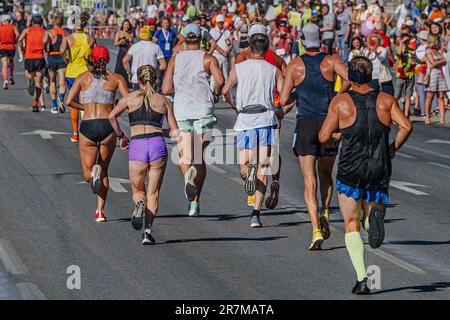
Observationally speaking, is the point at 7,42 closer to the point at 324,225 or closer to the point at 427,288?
the point at 324,225

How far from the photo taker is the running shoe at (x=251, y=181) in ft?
47.9

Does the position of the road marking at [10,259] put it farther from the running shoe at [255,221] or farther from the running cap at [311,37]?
the running cap at [311,37]

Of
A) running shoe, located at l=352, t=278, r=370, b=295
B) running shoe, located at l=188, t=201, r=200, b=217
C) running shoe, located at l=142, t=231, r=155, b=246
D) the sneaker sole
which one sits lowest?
running shoe, located at l=188, t=201, r=200, b=217

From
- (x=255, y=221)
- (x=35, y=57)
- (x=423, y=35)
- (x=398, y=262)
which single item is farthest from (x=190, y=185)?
(x=423, y=35)

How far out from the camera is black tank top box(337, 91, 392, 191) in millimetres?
11250

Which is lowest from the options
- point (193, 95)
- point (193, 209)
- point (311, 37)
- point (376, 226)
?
point (193, 209)

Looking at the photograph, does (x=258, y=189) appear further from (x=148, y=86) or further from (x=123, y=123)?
(x=123, y=123)

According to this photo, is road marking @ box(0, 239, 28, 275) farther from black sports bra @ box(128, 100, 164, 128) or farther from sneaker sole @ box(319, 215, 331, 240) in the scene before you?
sneaker sole @ box(319, 215, 331, 240)

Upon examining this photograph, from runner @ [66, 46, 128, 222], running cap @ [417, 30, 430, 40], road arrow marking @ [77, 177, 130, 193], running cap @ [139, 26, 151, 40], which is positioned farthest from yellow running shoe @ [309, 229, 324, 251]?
running cap @ [417, 30, 430, 40]

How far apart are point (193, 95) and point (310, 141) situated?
2.41m

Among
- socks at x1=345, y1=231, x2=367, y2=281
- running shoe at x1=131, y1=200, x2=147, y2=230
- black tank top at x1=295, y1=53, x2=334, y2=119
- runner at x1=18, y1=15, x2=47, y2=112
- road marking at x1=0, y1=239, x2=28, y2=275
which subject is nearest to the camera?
socks at x1=345, y1=231, x2=367, y2=281

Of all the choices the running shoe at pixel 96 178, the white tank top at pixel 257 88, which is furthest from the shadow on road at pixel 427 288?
the running shoe at pixel 96 178

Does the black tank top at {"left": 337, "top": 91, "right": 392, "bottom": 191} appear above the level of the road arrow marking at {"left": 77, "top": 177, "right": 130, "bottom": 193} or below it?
above

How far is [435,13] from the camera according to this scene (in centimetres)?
3631
